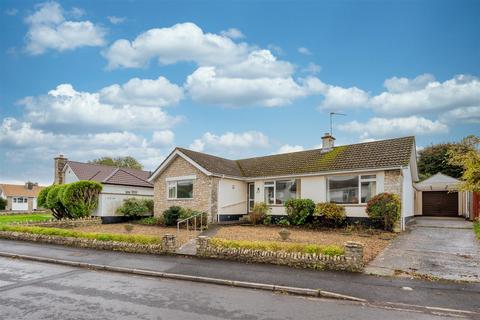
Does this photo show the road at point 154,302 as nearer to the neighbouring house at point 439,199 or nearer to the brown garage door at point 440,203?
the neighbouring house at point 439,199

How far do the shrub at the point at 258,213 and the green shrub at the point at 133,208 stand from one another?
946 centimetres

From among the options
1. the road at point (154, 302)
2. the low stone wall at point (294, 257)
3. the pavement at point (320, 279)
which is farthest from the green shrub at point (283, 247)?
the road at point (154, 302)

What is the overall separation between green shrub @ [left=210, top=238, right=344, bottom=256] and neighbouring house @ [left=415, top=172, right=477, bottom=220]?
20929 mm

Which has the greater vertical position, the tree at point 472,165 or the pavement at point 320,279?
the tree at point 472,165

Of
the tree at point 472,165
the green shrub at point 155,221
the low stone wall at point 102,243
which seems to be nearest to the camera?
the tree at point 472,165

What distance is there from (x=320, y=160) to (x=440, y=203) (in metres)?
14.6

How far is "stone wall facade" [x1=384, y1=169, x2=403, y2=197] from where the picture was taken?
18188 millimetres

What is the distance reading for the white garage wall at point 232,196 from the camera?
22853 mm

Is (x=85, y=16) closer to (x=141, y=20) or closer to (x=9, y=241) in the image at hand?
(x=141, y=20)

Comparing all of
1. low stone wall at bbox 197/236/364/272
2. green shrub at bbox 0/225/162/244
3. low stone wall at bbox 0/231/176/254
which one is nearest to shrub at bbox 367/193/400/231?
low stone wall at bbox 197/236/364/272

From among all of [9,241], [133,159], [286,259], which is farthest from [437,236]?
[133,159]

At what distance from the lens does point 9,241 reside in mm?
17922

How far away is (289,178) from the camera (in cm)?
2288

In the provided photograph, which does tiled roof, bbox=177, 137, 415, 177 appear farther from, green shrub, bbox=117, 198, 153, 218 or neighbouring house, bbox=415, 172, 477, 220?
neighbouring house, bbox=415, 172, 477, 220
